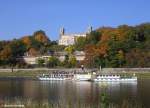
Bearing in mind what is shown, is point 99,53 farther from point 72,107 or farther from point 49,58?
point 72,107

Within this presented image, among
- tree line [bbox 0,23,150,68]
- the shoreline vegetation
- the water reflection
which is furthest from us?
tree line [bbox 0,23,150,68]

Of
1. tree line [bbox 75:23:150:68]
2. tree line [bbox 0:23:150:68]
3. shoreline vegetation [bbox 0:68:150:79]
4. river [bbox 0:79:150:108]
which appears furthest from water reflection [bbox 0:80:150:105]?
tree line [bbox 0:23:150:68]

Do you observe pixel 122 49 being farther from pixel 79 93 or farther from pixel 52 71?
pixel 79 93

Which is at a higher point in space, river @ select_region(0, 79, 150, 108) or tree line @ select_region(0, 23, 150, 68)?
tree line @ select_region(0, 23, 150, 68)

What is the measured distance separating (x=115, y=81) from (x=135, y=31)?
36.3 m

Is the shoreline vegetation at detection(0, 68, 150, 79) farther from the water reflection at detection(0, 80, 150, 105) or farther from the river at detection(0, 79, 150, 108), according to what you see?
the river at detection(0, 79, 150, 108)

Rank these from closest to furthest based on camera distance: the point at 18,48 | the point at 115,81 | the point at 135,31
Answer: the point at 115,81 < the point at 135,31 < the point at 18,48

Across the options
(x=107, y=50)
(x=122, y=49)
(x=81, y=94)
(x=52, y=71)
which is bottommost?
(x=81, y=94)

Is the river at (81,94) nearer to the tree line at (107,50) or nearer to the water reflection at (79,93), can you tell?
the water reflection at (79,93)

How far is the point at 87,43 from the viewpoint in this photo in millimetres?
132250

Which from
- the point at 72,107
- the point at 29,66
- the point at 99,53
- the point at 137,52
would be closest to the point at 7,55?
the point at 29,66

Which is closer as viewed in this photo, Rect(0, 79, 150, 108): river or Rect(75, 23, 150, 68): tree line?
Rect(0, 79, 150, 108): river

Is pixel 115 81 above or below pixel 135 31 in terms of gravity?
below

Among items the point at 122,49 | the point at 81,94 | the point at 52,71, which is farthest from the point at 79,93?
the point at 122,49
